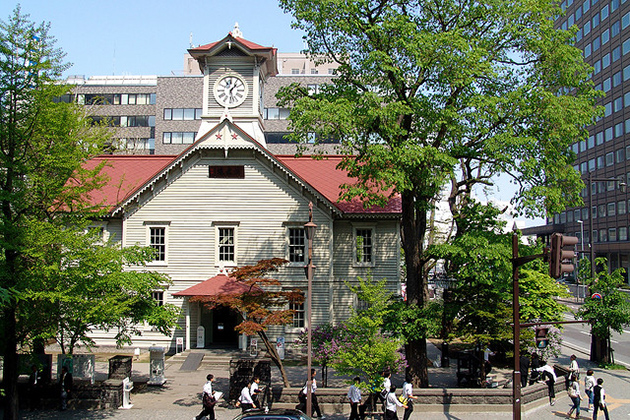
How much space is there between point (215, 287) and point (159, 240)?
468 cm

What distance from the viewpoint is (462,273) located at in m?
20.1

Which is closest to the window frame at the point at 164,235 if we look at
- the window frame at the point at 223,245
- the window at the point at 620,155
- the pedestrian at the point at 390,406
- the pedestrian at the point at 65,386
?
the window frame at the point at 223,245

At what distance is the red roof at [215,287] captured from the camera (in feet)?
83.6

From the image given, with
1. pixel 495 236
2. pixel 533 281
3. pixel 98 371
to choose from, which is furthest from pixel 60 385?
pixel 533 281

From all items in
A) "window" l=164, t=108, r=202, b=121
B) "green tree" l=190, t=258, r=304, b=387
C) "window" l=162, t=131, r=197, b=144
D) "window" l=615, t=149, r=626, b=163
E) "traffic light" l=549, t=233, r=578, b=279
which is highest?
"window" l=164, t=108, r=202, b=121

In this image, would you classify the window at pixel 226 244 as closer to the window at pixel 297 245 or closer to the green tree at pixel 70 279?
the window at pixel 297 245

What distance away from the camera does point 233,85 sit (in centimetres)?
3206

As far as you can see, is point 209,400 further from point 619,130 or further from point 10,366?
point 619,130

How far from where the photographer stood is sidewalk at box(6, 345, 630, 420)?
62.3 ft

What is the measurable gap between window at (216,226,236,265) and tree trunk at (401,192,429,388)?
423 inches

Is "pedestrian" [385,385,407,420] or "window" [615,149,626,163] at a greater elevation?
"window" [615,149,626,163]

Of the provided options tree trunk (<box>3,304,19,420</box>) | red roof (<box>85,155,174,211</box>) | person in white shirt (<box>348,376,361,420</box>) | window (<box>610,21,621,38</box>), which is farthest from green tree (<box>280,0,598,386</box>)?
window (<box>610,21,621,38</box>)

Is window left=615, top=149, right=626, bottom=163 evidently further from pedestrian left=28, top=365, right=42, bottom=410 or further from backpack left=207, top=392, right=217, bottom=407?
pedestrian left=28, top=365, right=42, bottom=410

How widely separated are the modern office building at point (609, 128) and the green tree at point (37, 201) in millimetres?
64487
